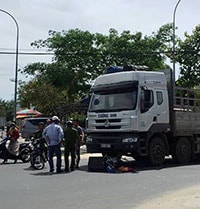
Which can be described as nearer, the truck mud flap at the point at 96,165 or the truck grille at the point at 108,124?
the truck mud flap at the point at 96,165

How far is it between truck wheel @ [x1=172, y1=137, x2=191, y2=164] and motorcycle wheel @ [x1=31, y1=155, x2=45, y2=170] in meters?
5.03

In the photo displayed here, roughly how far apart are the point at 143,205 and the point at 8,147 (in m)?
10.0

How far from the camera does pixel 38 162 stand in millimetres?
16281

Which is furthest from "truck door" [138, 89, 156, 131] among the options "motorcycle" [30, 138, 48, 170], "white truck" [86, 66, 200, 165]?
"motorcycle" [30, 138, 48, 170]

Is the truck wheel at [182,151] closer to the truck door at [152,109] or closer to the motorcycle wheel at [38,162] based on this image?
the truck door at [152,109]

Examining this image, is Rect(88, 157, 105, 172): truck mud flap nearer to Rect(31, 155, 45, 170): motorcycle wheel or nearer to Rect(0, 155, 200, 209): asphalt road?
Rect(0, 155, 200, 209): asphalt road

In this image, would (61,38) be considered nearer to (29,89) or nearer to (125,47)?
(125,47)

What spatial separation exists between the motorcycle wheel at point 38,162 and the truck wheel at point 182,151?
16.5 ft

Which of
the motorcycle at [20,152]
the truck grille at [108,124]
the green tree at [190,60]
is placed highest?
the green tree at [190,60]

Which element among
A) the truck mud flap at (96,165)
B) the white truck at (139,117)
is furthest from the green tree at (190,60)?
the truck mud flap at (96,165)

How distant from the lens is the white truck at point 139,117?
16.0 meters

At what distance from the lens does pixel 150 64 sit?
123 feet

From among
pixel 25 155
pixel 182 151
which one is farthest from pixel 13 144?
pixel 182 151

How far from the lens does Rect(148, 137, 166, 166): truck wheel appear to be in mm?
16500
